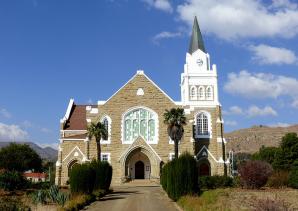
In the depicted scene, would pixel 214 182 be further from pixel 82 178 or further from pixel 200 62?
pixel 200 62

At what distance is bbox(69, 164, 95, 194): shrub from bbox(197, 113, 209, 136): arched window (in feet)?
96.7

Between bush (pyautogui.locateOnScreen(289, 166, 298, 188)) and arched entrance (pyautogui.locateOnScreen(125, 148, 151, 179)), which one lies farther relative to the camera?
arched entrance (pyautogui.locateOnScreen(125, 148, 151, 179))

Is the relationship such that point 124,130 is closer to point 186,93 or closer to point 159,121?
point 159,121

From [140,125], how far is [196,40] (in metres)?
16.6

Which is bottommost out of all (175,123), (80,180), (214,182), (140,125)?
(214,182)

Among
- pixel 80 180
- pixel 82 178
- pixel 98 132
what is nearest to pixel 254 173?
pixel 82 178

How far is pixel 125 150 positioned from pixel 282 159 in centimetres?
2099

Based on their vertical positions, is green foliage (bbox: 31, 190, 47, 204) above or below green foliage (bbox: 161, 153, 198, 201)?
below

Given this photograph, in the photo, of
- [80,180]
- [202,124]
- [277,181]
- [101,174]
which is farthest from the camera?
[202,124]

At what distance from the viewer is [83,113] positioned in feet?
205

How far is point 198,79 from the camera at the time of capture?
59.4m

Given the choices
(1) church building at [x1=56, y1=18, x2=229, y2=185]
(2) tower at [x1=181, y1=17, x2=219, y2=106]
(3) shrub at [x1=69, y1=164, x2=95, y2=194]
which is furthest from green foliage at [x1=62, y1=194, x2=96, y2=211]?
(2) tower at [x1=181, y1=17, x2=219, y2=106]

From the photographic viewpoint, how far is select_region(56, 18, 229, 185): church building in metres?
53.3

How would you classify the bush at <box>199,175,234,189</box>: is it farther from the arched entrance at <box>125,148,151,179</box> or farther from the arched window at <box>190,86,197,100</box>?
the arched window at <box>190,86,197,100</box>
